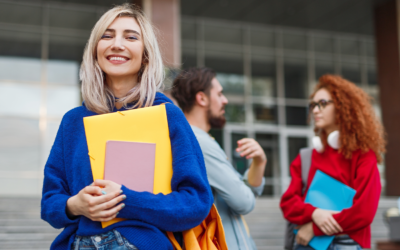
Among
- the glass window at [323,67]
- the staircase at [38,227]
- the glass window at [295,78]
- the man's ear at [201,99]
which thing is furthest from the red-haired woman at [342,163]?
the glass window at [323,67]

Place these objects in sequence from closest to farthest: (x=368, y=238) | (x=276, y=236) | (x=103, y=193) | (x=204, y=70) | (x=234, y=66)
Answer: (x=103, y=193) < (x=368, y=238) < (x=204, y=70) < (x=276, y=236) < (x=234, y=66)

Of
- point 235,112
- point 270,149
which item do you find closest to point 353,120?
point 235,112

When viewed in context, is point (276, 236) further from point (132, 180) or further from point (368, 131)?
point (132, 180)

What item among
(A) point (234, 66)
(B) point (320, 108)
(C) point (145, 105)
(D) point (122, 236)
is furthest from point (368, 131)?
(A) point (234, 66)

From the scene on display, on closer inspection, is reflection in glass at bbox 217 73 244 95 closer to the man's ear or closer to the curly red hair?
the curly red hair

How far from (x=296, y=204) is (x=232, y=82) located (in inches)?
521

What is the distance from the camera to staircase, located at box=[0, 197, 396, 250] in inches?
258

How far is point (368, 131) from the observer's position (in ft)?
9.32

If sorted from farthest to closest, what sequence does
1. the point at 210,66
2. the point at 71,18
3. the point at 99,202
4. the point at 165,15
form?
the point at 210,66 < the point at 71,18 < the point at 165,15 < the point at 99,202

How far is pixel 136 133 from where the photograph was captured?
1.50 metres

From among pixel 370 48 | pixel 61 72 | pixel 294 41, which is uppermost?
pixel 294 41

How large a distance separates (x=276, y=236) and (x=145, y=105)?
23.5ft

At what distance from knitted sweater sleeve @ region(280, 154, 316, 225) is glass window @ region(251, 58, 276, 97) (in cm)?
1314

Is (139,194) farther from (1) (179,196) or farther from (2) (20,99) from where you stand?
(2) (20,99)
